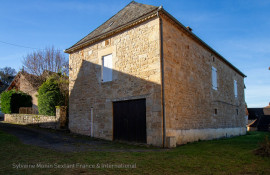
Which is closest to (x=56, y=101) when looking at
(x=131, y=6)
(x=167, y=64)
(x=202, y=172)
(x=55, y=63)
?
(x=131, y=6)

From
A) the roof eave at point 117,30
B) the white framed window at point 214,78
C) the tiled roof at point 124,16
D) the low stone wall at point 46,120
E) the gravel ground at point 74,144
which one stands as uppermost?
the tiled roof at point 124,16

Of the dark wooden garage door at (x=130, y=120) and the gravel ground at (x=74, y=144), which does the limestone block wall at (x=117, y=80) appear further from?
the gravel ground at (x=74, y=144)

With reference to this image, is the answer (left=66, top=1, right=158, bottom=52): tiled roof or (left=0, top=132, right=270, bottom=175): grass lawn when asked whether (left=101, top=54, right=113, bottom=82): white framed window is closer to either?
(left=66, top=1, right=158, bottom=52): tiled roof

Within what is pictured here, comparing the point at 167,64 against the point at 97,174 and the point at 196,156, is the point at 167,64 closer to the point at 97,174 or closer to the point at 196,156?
the point at 196,156

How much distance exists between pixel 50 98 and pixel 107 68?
5.86m

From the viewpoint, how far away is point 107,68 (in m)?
10.5

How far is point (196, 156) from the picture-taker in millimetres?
5883

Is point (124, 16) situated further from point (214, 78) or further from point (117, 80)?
point (214, 78)

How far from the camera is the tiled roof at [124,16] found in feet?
31.5

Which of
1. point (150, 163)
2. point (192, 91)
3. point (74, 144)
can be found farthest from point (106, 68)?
point (150, 163)

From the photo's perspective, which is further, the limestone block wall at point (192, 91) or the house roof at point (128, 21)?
the house roof at point (128, 21)

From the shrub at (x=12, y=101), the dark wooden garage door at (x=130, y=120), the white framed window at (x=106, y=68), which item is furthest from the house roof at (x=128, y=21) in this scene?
the shrub at (x=12, y=101)

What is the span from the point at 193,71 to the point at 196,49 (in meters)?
1.41

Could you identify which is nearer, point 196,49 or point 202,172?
point 202,172
